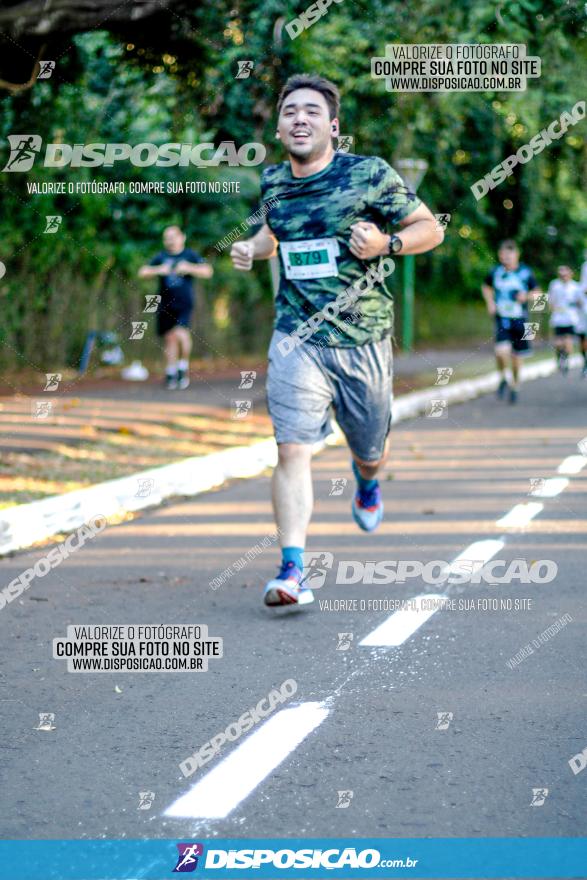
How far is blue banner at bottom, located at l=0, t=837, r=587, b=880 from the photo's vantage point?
3.70m

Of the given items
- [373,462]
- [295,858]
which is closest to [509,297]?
[373,462]

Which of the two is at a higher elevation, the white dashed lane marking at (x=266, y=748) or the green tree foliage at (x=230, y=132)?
the green tree foliage at (x=230, y=132)

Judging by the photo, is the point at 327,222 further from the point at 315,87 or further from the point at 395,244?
the point at 315,87

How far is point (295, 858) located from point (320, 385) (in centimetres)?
318

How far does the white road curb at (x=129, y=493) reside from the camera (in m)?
8.92

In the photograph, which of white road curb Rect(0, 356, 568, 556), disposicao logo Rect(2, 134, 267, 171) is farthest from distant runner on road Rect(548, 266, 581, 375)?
white road curb Rect(0, 356, 568, 556)

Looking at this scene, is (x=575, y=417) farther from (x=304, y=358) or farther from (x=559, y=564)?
(x=304, y=358)

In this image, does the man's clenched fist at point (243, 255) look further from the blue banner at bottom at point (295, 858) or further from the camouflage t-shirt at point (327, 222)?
the blue banner at bottom at point (295, 858)

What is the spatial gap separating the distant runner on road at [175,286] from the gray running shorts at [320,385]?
11.3m

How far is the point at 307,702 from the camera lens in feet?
17.3

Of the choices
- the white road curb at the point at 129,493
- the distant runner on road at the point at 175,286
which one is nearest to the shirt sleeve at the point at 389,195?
the white road curb at the point at 129,493

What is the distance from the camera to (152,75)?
13805 mm

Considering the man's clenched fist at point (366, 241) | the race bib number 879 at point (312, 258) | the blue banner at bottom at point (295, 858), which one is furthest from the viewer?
the race bib number 879 at point (312, 258)

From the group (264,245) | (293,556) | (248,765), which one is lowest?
(248,765)
